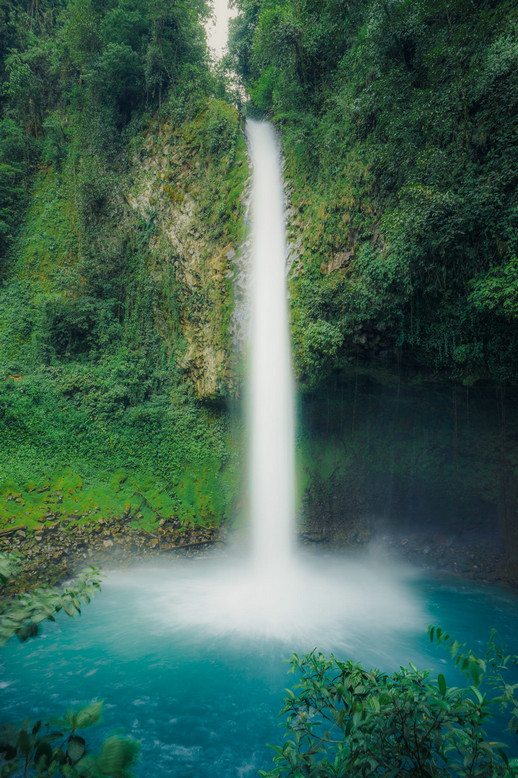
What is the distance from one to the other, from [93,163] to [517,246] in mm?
15186

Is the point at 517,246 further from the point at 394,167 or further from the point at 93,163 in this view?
the point at 93,163

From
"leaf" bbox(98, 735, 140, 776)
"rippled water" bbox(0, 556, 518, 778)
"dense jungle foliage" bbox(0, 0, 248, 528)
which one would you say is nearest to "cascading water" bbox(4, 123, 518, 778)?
"rippled water" bbox(0, 556, 518, 778)

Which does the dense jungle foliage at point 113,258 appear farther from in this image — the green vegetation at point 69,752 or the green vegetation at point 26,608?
the green vegetation at point 69,752

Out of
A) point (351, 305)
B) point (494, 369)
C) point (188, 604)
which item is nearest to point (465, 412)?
point (494, 369)

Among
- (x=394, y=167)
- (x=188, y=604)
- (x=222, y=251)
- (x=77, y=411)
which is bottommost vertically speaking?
(x=188, y=604)

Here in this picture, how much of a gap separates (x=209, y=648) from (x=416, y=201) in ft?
27.3

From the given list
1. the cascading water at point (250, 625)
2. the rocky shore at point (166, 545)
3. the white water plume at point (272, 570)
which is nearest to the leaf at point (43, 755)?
the cascading water at point (250, 625)

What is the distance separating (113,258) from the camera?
1323 cm

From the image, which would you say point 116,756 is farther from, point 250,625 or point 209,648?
point 250,625

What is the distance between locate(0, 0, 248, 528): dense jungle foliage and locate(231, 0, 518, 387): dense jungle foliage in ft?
8.99

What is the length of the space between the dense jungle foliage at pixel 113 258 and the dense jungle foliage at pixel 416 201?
2741 mm

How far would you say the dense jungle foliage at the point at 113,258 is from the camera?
992 centimetres

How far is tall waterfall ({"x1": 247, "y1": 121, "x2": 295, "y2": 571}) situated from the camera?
9492 millimetres

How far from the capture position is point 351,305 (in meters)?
8.16
